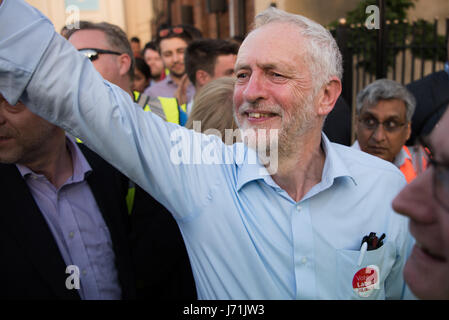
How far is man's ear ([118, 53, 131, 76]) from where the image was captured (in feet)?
9.01

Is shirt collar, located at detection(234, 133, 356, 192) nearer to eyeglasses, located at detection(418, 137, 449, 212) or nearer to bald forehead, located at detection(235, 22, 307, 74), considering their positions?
bald forehead, located at detection(235, 22, 307, 74)

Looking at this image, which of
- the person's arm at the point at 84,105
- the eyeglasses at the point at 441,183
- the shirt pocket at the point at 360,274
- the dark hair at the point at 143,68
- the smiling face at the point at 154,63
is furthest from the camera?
the smiling face at the point at 154,63

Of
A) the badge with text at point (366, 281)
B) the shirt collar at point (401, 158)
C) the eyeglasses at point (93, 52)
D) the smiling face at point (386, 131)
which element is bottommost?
the badge with text at point (366, 281)

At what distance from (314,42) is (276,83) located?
0.70ft

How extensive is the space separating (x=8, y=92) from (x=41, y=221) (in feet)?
1.80

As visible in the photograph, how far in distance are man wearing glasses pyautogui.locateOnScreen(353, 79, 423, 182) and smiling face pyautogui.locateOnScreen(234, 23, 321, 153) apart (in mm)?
1349

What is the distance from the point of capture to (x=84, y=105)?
1.18 metres

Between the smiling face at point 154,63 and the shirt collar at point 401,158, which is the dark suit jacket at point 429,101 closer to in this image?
the shirt collar at point 401,158

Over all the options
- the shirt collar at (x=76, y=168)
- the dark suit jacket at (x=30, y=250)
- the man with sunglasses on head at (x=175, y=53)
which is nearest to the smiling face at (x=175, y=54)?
the man with sunglasses on head at (x=175, y=53)

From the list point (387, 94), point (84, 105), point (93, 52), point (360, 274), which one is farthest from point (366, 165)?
point (93, 52)

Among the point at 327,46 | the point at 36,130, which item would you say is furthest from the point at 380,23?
the point at 36,130

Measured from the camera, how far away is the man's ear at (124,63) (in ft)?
9.01

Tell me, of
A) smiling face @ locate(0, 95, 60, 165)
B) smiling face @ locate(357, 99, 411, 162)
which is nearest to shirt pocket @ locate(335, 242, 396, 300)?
smiling face @ locate(0, 95, 60, 165)

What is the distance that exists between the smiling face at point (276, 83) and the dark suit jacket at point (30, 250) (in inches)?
26.8
